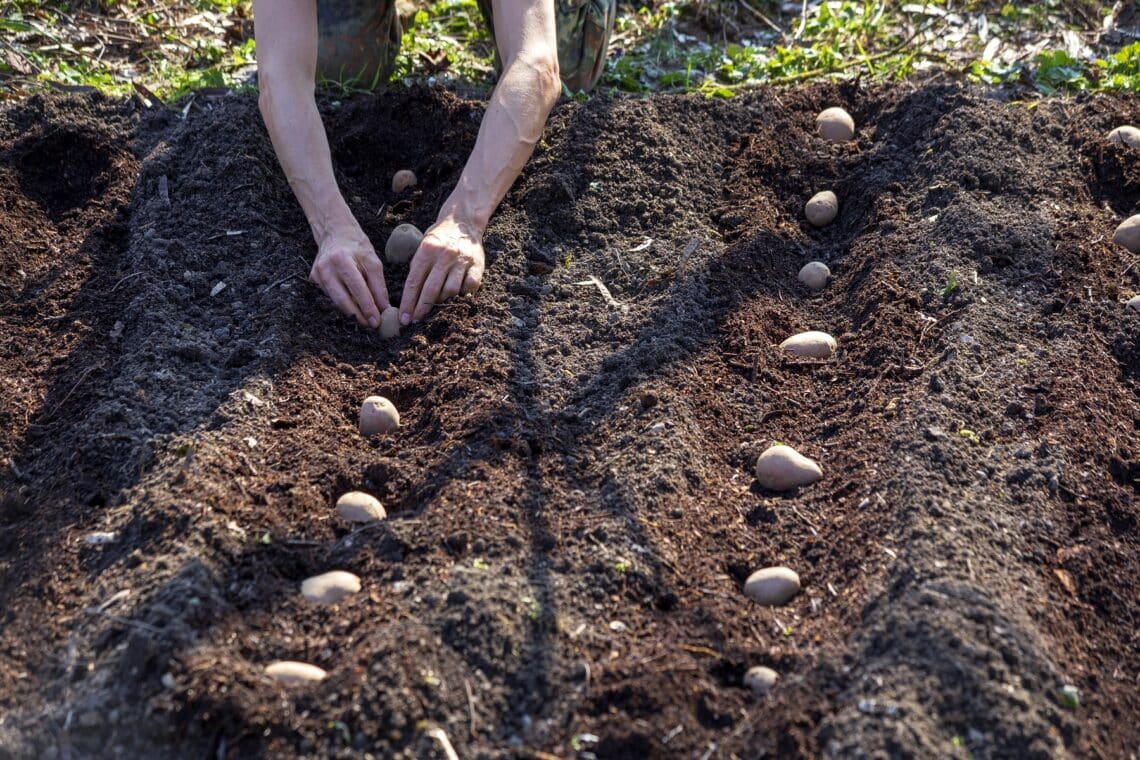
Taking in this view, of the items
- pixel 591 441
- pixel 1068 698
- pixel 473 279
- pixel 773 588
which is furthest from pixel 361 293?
pixel 1068 698

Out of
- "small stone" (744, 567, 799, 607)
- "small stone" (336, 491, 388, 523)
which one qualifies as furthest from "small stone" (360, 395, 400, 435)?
"small stone" (744, 567, 799, 607)

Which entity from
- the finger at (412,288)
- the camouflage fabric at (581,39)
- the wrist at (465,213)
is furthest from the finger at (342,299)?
the camouflage fabric at (581,39)

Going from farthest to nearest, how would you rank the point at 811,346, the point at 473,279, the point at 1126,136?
1. the point at 1126,136
2. the point at 473,279
3. the point at 811,346

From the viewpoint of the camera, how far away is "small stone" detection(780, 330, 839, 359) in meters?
2.97

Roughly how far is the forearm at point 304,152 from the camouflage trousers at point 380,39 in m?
0.96

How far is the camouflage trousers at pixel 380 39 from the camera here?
4.16m

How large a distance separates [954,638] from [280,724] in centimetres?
117

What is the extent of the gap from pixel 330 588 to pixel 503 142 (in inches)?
57.9

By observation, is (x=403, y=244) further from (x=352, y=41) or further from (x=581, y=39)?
(x=581, y=39)

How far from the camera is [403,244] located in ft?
10.6

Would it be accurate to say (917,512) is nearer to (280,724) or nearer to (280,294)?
(280,724)

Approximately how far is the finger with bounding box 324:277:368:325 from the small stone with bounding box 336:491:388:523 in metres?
0.75

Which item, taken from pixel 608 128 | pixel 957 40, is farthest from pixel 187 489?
pixel 957 40

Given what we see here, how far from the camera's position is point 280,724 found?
1.93 m
